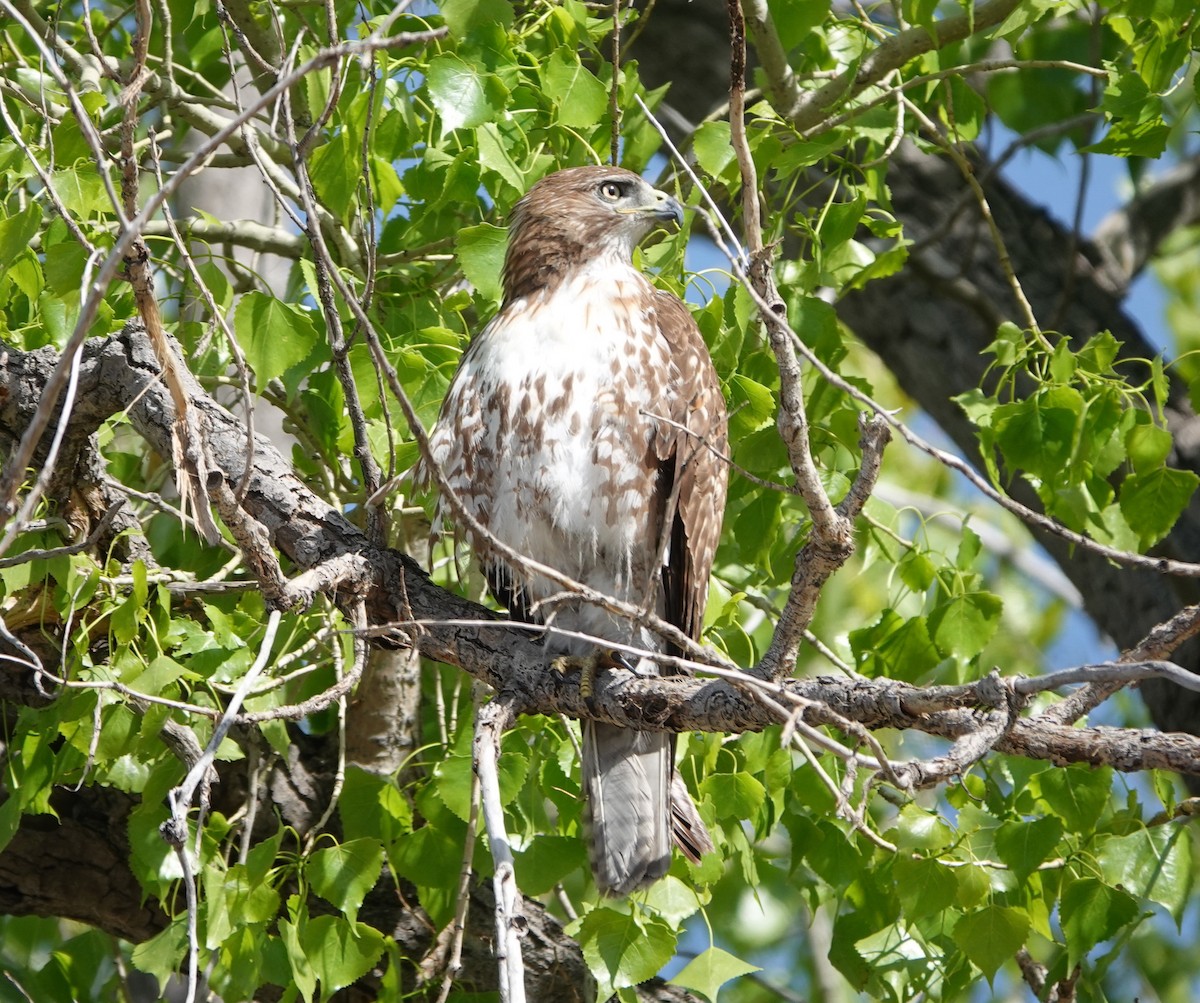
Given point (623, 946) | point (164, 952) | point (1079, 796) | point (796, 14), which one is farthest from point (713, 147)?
point (164, 952)

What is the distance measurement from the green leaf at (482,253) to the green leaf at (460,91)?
8.7 inches

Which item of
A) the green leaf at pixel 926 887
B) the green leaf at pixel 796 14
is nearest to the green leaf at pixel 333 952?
the green leaf at pixel 926 887

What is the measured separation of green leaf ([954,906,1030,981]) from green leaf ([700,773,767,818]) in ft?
1.54

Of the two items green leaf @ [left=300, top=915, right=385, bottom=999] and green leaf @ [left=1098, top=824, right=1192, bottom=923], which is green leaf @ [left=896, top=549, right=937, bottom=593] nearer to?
green leaf @ [left=1098, top=824, right=1192, bottom=923]

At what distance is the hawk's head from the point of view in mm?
3332

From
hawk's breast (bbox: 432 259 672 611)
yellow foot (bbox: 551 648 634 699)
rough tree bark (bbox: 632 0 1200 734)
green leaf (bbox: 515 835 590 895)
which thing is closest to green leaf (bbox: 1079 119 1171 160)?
hawk's breast (bbox: 432 259 672 611)

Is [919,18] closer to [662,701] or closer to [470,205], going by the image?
[470,205]

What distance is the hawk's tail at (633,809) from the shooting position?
2895mm

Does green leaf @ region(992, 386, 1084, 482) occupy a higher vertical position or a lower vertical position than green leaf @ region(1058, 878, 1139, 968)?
higher

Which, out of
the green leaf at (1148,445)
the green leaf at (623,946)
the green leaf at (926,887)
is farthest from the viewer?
the green leaf at (1148,445)

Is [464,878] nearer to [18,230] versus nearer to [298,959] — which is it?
[298,959]

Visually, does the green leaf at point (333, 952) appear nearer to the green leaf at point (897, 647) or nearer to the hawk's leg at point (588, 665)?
the hawk's leg at point (588, 665)

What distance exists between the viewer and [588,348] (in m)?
3.06

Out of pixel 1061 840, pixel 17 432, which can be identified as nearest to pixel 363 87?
pixel 17 432
